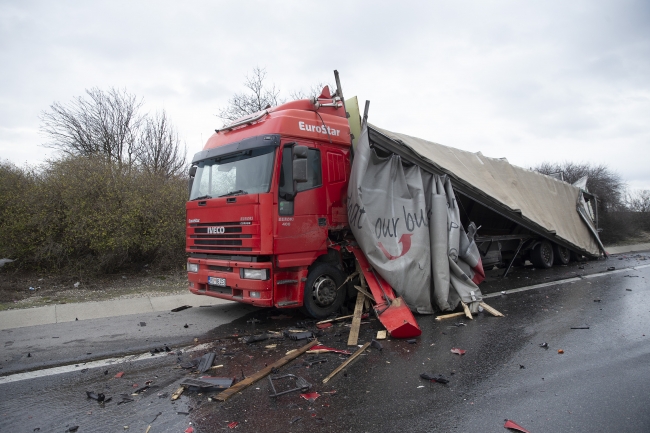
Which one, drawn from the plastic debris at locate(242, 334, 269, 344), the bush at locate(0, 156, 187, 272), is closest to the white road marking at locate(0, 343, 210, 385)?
the plastic debris at locate(242, 334, 269, 344)

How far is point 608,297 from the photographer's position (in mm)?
7688

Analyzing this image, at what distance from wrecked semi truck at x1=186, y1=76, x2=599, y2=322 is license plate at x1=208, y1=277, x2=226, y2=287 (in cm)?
3

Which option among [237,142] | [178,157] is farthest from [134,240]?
[178,157]

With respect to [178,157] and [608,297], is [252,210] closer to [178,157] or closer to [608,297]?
[608,297]

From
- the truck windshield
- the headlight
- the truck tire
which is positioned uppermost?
the truck windshield

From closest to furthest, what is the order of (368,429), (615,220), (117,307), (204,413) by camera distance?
1. (368,429)
2. (204,413)
3. (117,307)
4. (615,220)

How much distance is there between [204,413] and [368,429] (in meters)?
1.32

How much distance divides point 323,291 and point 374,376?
2.41 meters

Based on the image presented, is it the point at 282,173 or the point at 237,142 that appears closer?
the point at 282,173

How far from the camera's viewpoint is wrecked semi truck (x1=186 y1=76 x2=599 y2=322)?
241 inches

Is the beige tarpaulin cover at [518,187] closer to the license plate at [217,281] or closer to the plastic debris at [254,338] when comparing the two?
the license plate at [217,281]

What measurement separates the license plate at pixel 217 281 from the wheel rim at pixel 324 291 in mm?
1365

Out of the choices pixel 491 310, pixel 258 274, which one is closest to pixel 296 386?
pixel 258 274

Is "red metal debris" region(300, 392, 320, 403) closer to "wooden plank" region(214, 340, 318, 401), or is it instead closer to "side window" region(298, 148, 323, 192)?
"wooden plank" region(214, 340, 318, 401)
